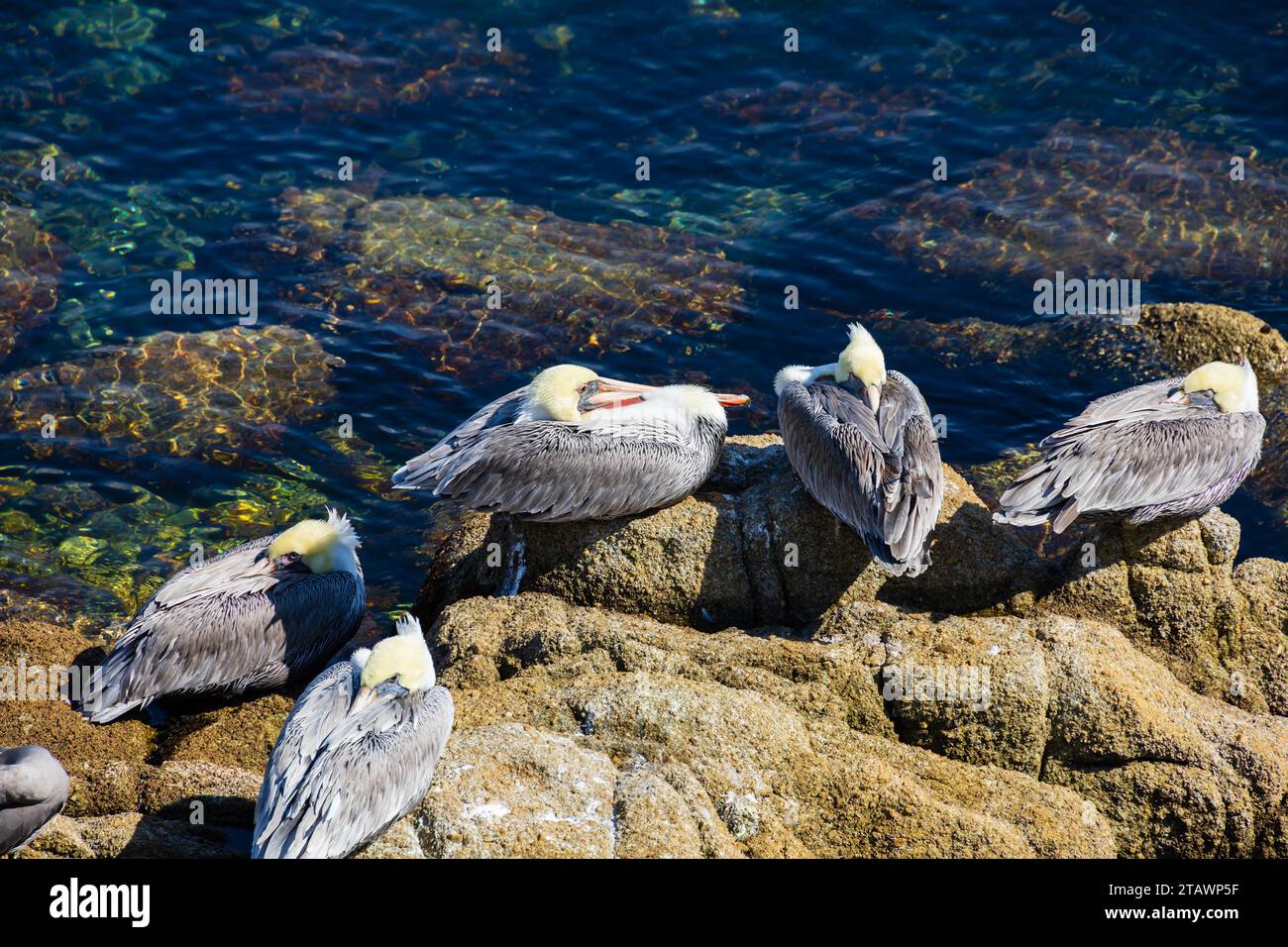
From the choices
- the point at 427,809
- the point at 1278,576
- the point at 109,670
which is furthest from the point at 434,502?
the point at 1278,576

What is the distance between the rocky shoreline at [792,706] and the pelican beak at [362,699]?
475 mm

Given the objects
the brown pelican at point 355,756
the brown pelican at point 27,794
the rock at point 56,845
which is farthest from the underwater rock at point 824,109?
the rock at point 56,845

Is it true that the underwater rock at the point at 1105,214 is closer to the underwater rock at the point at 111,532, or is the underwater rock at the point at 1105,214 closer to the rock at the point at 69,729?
the underwater rock at the point at 111,532

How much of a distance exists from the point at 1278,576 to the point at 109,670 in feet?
23.0

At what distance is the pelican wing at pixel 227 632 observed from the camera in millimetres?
7848

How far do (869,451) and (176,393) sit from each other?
772 centimetres

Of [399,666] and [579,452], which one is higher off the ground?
[579,452]

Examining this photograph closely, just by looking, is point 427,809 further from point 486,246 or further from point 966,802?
point 486,246

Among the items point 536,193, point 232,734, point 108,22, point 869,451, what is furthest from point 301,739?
point 108,22

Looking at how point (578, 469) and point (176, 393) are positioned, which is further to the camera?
point (176, 393)

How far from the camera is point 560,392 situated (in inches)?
325

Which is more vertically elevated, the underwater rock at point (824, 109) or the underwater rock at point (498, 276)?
the underwater rock at point (824, 109)

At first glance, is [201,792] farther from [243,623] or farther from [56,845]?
[243,623]

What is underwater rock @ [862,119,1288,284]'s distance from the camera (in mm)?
14484
